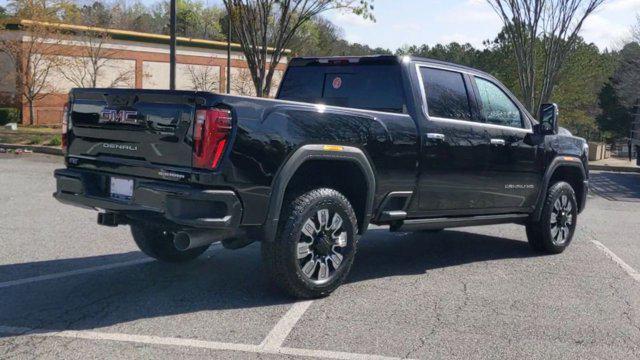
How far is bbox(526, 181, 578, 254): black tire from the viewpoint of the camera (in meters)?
7.63

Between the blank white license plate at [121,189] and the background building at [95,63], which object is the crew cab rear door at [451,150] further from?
the background building at [95,63]

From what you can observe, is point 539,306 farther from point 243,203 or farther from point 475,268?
point 243,203

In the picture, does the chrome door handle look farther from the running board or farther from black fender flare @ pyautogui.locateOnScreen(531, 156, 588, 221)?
black fender flare @ pyautogui.locateOnScreen(531, 156, 588, 221)

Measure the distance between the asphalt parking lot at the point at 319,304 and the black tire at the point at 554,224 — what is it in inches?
6.4

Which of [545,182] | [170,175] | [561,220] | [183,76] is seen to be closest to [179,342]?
[170,175]

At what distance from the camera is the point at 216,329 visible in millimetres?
4578

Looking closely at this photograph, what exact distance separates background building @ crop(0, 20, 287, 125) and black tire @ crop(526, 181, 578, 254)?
2428 cm

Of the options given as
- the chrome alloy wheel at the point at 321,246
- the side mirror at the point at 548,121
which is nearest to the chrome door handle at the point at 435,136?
the chrome alloy wheel at the point at 321,246

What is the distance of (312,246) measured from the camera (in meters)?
5.34

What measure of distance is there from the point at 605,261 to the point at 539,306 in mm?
2410

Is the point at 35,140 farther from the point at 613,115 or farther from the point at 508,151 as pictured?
the point at 613,115

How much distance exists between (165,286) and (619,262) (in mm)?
4854

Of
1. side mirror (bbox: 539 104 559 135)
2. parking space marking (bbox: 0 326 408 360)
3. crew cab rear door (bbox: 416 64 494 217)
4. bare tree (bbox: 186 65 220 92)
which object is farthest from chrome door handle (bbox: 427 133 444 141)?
bare tree (bbox: 186 65 220 92)

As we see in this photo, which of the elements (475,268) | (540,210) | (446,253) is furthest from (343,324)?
(540,210)
